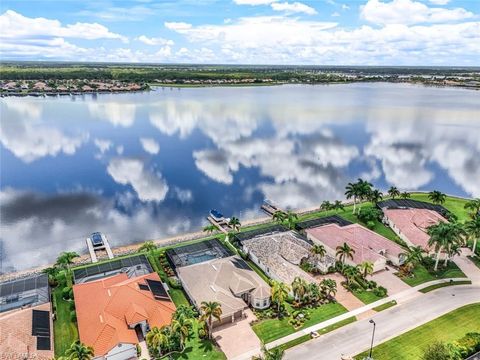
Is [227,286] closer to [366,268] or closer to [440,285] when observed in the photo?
[366,268]

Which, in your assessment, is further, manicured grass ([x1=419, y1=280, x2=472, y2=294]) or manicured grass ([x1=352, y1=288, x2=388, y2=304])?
manicured grass ([x1=419, y1=280, x2=472, y2=294])

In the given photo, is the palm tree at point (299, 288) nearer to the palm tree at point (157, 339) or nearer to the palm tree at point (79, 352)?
the palm tree at point (157, 339)

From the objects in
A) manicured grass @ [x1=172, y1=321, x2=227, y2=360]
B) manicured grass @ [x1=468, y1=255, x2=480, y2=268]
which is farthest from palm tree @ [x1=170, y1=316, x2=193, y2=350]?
manicured grass @ [x1=468, y1=255, x2=480, y2=268]

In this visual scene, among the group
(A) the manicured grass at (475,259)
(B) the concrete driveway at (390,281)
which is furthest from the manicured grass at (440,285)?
(A) the manicured grass at (475,259)

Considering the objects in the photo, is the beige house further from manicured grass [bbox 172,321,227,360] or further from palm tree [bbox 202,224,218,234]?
palm tree [bbox 202,224,218,234]

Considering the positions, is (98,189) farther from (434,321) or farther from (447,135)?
(447,135)

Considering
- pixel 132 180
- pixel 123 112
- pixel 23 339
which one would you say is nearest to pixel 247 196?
pixel 132 180
